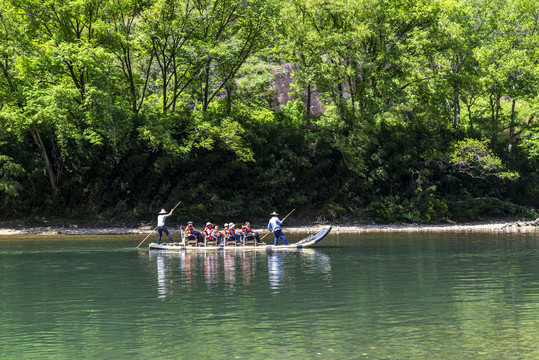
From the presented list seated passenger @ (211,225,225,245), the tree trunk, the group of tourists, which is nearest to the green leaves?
the group of tourists

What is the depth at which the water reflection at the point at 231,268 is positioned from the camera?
19.5 metres

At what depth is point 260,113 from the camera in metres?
52.2

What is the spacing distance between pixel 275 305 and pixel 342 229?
2987 cm

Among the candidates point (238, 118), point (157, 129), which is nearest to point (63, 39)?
point (157, 129)

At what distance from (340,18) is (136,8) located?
14.7m

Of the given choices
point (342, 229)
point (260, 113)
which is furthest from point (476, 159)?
point (260, 113)

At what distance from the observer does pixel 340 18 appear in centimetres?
4956

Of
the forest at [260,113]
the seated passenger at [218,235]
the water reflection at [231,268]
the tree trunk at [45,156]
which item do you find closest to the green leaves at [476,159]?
the forest at [260,113]

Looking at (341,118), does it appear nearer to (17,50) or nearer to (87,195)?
(87,195)

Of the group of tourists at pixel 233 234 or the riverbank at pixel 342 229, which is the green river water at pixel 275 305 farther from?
the riverbank at pixel 342 229

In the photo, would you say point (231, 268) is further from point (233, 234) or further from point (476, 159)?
point (476, 159)

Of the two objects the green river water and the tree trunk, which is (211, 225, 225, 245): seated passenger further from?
the tree trunk

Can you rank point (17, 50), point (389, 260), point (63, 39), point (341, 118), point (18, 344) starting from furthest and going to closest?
1. point (341, 118)
2. point (63, 39)
3. point (17, 50)
4. point (389, 260)
5. point (18, 344)

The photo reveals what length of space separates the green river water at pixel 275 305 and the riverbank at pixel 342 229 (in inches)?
547
